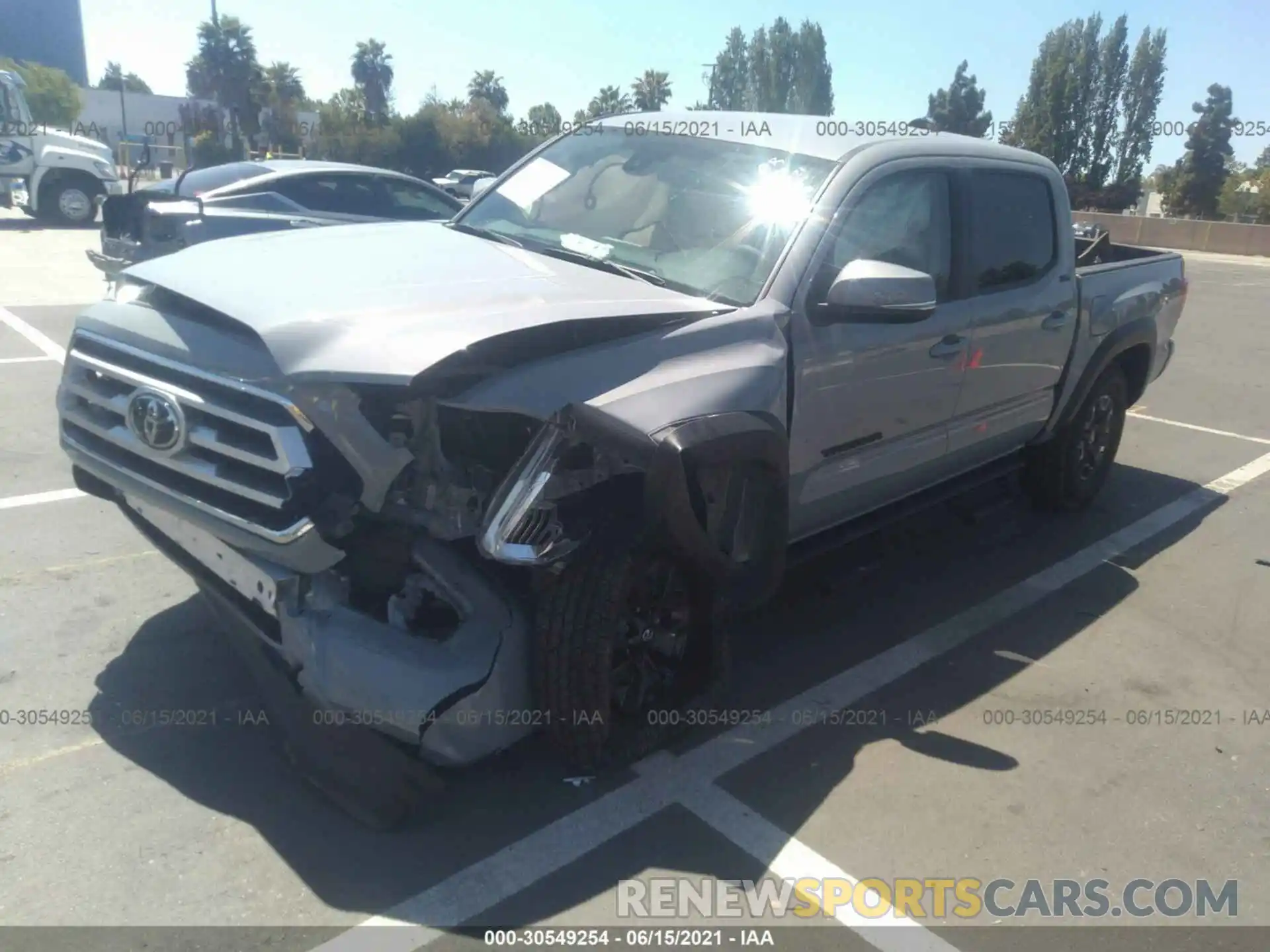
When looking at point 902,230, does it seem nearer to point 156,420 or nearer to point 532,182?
point 532,182

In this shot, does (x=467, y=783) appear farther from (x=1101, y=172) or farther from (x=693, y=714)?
(x=1101, y=172)

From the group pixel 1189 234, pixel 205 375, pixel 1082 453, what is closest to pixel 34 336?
pixel 205 375

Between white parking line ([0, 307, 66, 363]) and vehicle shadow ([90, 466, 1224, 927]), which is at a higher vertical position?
white parking line ([0, 307, 66, 363])

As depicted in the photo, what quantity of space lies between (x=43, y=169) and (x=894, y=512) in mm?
21070

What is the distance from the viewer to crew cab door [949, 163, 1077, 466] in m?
4.62

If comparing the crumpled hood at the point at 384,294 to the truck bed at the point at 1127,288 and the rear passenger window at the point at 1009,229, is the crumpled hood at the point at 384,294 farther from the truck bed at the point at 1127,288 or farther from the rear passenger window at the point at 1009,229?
the truck bed at the point at 1127,288

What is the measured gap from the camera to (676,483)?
9.61 feet

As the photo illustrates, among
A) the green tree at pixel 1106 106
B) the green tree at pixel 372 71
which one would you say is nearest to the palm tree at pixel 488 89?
the green tree at pixel 372 71

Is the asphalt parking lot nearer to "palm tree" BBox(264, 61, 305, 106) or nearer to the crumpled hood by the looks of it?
the crumpled hood

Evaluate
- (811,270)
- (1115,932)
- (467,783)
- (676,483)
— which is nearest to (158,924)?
(467,783)

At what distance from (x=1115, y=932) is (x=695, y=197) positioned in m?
2.82

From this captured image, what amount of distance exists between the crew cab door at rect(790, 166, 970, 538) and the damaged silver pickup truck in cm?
1

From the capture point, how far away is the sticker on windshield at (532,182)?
14.8ft

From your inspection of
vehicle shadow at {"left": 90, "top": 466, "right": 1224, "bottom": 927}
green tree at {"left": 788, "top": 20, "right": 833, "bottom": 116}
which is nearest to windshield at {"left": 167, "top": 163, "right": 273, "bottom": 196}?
vehicle shadow at {"left": 90, "top": 466, "right": 1224, "bottom": 927}
